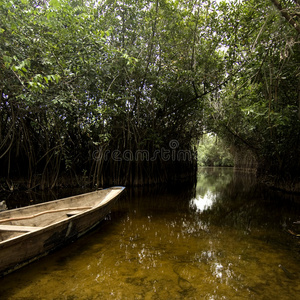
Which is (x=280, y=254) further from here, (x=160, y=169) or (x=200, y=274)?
(x=160, y=169)

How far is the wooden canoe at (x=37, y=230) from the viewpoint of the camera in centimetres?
204

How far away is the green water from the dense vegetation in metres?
2.89

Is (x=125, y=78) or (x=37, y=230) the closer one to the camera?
(x=37, y=230)

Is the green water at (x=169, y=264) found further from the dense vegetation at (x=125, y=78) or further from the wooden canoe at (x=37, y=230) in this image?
the dense vegetation at (x=125, y=78)

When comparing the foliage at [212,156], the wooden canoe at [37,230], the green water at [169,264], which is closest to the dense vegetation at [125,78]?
the wooden canoe at [37,230]

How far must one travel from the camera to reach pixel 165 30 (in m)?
6.70

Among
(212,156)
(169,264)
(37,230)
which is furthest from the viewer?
(212,156)

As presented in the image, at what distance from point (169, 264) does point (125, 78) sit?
6002mm

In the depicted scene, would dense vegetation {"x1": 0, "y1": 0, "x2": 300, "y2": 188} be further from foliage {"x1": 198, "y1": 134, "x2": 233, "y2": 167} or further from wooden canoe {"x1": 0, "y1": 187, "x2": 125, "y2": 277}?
foliage {"x1": 198, "y1": 134, "x2": 233, "y2": 167}

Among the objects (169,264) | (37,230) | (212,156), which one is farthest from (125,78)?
(212,156)

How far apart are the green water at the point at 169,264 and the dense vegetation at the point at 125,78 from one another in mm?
2890

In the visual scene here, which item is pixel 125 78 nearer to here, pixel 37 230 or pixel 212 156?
pixel 37 230

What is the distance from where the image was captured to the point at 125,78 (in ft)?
22.7

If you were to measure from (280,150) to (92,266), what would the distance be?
25.8 feet
